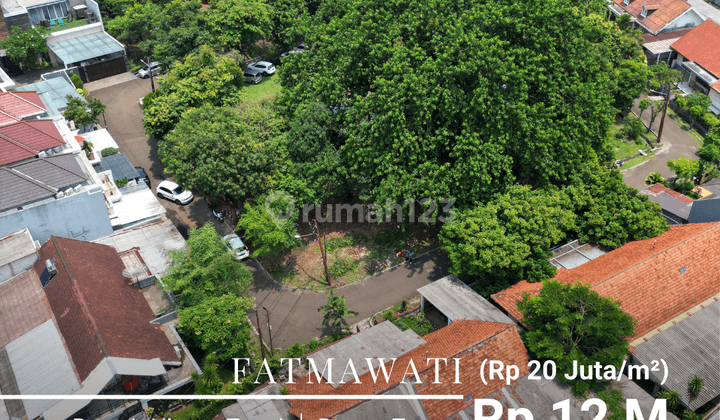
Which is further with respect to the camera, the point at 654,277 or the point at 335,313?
the point at 335,313

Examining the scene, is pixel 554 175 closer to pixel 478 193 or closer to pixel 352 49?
pixel 478 193

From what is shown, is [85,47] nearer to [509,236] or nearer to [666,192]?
[509,236]

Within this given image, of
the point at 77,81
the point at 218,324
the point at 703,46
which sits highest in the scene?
the point at 77,81

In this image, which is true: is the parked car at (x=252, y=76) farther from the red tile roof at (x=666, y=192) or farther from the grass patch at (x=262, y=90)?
the red tile roof at (x=666, y=192)

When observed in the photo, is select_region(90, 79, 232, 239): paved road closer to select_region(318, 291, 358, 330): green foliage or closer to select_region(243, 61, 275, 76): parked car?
select_region(243, 61, 275, 76): parked car

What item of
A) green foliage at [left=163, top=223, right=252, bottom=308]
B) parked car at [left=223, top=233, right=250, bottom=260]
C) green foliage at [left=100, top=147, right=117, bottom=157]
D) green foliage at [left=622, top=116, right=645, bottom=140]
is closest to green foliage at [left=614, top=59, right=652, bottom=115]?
green foliage at [left=622, top=116, right=645, bottom=140]

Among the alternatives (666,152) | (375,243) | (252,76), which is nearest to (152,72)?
(252,76)

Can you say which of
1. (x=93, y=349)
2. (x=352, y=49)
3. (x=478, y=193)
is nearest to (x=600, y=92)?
(x=478, y=193)
